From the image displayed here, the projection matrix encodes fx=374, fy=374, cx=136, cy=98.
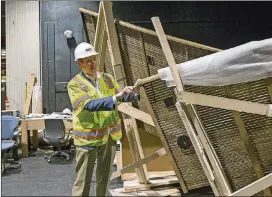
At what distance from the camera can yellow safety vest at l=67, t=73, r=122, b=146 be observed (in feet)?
6.72

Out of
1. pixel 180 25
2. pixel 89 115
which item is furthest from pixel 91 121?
pixel 180 25

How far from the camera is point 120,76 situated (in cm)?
264

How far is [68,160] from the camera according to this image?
308 cm

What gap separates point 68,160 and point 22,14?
7.25 feet

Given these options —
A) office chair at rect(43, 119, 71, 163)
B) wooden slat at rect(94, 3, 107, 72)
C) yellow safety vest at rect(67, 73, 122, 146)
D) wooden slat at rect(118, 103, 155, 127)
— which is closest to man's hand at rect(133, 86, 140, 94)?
yellow safety vest at rect(67, 73, 122, 146)

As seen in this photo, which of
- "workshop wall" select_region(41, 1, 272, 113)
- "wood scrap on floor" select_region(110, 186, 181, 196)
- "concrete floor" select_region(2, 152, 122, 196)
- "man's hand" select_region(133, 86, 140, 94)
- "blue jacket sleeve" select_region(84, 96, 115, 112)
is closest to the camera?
"blue jacket sleeve" select_region(84, 96, 115, 112)

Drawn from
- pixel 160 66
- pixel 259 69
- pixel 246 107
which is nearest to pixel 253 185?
pixel 246 107

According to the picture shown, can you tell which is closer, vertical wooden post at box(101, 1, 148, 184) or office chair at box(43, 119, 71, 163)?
vertical wooden post at box(101, 1, 148, 184)

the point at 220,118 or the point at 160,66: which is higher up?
the point at 160,66

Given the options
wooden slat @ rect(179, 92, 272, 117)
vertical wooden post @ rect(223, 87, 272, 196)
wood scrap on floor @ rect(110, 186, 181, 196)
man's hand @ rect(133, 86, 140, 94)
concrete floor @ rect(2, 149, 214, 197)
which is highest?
man's hand @ rect(133, 86, 140, 94)

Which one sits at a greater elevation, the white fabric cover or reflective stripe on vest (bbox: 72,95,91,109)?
the white fabric cover

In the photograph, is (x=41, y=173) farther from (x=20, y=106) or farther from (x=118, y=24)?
(x=20, y=106)

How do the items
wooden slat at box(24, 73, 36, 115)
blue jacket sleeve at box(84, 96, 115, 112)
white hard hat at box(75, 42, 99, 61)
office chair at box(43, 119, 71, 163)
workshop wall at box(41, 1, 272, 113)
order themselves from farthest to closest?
workshop wall at box(41, 1, 272, 113)
wooden slat at box(24, 73, 36, 115)
office chair at box(43, 119, 71, 163)
white hard hat at box(75, 42, 99, 61)
blue jacket sleeve at box(84, 96, 115, 112)

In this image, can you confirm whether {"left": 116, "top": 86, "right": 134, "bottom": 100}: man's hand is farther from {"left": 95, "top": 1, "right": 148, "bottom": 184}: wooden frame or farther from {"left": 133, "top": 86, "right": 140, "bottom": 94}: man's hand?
{"left": 95, "top": 1, "right": 148, "bottom": 184}: wooden frame
